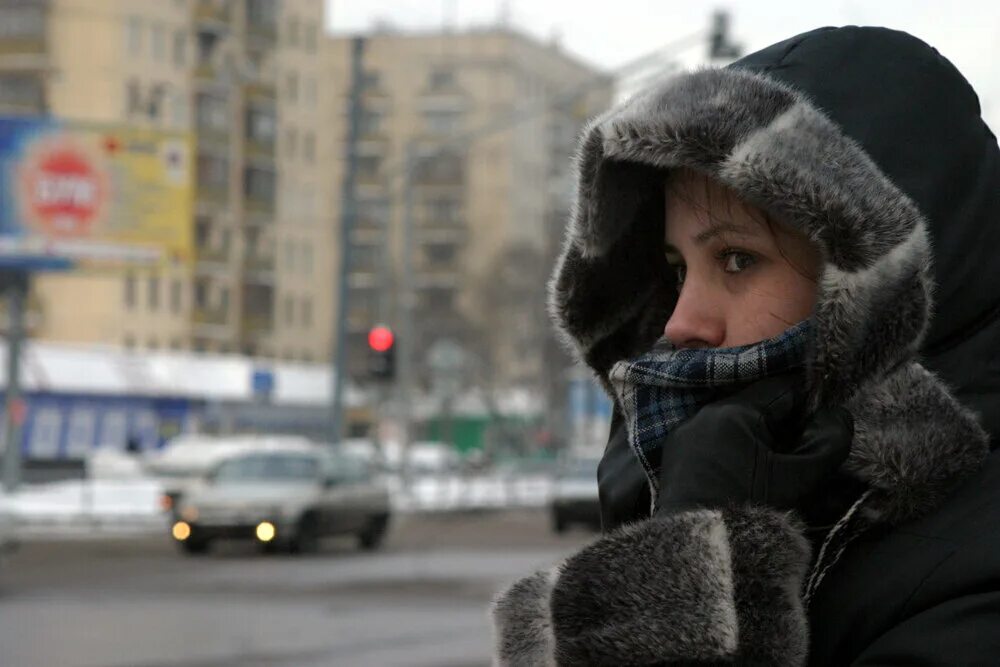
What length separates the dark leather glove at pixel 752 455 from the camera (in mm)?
1676

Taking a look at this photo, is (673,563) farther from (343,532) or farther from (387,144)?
(387,144)

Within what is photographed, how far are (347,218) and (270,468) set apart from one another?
8004 millimetres

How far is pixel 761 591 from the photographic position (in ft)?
5.35

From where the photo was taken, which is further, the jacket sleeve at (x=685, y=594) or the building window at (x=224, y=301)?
the building window at (x=224, y=301)

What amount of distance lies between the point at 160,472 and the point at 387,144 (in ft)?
234

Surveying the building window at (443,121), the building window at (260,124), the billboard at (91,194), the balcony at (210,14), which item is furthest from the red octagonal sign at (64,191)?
the building window at (443,121)

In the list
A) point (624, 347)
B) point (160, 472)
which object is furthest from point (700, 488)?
point (160, 472)

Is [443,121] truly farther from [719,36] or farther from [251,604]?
[251,604]

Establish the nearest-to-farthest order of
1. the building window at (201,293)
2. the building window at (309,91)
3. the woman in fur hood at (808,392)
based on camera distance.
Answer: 1. the woman in fur hood at (808,392)
2. the building window at (201,293)
3. the building window at (309,91)

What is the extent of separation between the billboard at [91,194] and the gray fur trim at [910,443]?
36.7m

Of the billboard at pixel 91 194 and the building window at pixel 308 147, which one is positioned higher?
the building window at pixel 308 147

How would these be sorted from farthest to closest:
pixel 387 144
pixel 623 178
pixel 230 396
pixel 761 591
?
pixel 387 144, pixel 230 396, pixel 623 178, pixel 761 591

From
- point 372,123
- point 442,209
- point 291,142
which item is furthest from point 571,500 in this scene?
point 372,123

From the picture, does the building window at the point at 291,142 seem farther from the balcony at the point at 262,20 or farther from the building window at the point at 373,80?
the building window at the point at 373,80
